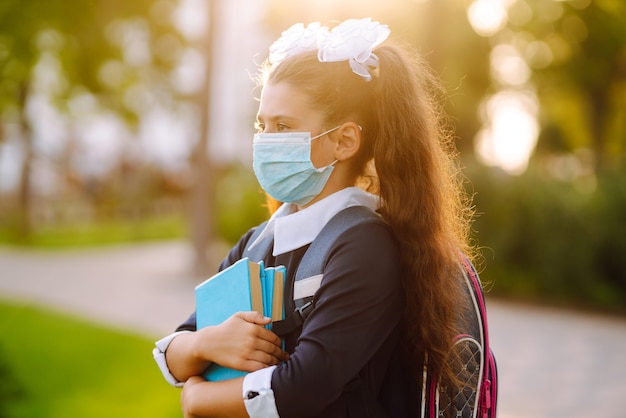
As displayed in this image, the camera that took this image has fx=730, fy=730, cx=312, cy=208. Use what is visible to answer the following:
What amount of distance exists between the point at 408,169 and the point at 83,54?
604 inches

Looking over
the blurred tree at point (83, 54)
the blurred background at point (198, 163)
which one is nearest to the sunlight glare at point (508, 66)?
the blurred background at point (198, 163)

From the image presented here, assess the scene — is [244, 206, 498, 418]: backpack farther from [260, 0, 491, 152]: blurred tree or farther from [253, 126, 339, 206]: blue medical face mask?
[260, 0, 491, 152]: blurred tree

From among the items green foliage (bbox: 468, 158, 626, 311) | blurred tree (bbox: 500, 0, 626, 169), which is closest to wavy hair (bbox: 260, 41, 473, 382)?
green foliage (bbox: 468, 158, 626, 311)

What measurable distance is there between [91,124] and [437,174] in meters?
23.8

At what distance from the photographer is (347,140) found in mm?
2041

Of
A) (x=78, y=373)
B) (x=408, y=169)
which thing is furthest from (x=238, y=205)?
(x=408, y=169)

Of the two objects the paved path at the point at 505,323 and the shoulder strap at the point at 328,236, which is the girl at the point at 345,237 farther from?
the paved path at the point at 505,323

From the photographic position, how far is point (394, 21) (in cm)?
1747

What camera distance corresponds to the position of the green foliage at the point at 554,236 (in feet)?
32.9

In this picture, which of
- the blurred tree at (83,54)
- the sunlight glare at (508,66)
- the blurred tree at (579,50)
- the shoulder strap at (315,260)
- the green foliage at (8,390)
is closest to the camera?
the shoulder strap at (315,260)

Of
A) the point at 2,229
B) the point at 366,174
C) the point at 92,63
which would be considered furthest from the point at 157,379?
the point at 2,229

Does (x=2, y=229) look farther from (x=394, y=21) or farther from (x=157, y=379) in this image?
(x=157, y=379)

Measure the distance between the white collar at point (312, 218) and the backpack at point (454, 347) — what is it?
0.04 m

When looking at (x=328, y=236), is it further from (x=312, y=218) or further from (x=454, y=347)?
(x=454, y=347)
